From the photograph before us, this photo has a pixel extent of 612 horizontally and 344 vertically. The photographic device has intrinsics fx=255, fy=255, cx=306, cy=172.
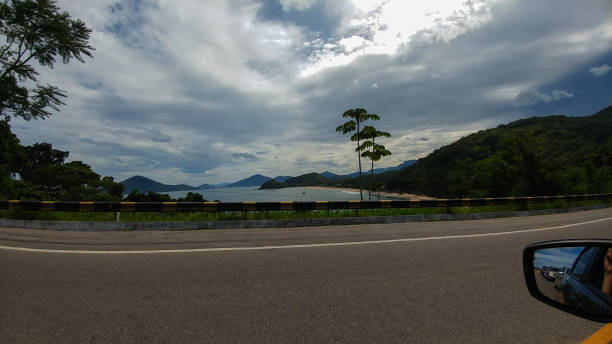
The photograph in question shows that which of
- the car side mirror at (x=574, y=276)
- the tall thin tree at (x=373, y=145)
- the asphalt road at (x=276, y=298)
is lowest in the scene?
the asphalt road at (x=276, y=298)

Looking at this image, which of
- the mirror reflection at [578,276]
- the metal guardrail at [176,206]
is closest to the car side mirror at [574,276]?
the mirror reflection at [578,276]

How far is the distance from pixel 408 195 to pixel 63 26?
464ft

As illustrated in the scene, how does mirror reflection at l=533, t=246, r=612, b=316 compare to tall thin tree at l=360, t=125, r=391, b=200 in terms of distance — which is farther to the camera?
tall thin tree at l=360, t=125, r=391, b=200

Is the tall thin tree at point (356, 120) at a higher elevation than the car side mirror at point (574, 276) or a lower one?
higher

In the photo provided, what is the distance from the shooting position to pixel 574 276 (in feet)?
5.22

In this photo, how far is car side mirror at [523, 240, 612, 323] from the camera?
1.29 m

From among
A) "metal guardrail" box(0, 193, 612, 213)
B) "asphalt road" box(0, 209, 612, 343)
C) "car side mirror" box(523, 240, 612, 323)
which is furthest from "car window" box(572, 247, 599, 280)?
"metal guardrail" box(0, 193, 612, 213)

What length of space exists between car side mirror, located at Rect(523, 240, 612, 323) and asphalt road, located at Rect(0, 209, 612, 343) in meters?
0.81

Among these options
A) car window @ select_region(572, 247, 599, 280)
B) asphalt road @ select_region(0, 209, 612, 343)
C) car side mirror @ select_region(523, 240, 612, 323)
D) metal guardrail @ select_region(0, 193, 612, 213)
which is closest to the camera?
car side mirror @ select_region(523, 240, 612, 323)

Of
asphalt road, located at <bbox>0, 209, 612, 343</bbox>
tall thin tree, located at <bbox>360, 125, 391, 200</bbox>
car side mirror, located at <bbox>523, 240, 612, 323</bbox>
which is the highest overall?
tall thin tree, located at <bbox>360, 125, 391, 200</bbox>

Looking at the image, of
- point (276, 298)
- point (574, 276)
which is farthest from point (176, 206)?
point (574, 276)

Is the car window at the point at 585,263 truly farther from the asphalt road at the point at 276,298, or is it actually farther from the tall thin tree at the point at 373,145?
the tall thin tree at the point at 373,145

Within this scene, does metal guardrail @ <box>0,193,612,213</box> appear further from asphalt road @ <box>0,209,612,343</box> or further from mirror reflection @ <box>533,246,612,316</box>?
mirror reflection @ <box>533,246,612,316</box>

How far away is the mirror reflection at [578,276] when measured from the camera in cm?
130
